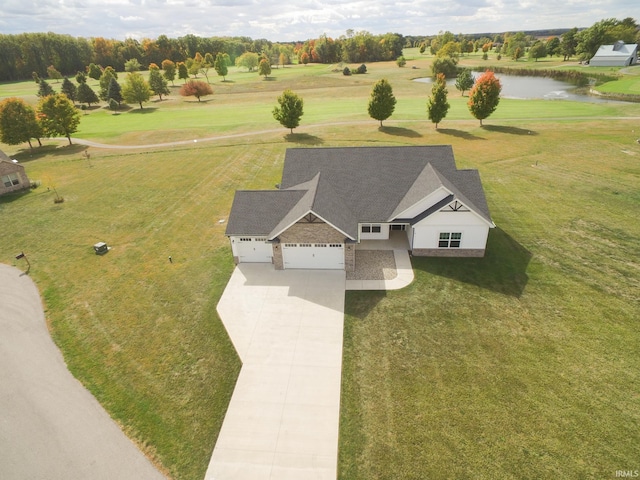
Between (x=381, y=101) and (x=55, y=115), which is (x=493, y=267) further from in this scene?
(x=55, y=115)

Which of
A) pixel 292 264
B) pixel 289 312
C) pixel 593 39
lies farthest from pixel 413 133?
pixel 593 39

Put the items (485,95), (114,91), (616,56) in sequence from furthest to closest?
(616,56) < (114,91) < (485,95)

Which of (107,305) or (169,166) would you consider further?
(169,166)

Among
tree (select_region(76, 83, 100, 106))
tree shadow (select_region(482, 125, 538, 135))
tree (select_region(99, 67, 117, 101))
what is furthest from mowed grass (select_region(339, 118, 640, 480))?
tree (select_region(99, 67, 117, 101))

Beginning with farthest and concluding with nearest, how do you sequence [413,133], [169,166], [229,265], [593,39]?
[593,39]
[413,133]
[169,166]
[229,265]

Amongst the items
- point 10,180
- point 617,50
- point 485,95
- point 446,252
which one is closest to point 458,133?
point 485,95

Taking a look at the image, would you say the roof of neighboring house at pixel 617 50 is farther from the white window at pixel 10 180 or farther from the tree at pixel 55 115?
the white window at pixel 10 180

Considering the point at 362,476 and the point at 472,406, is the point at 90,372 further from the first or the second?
the point at 472,406
